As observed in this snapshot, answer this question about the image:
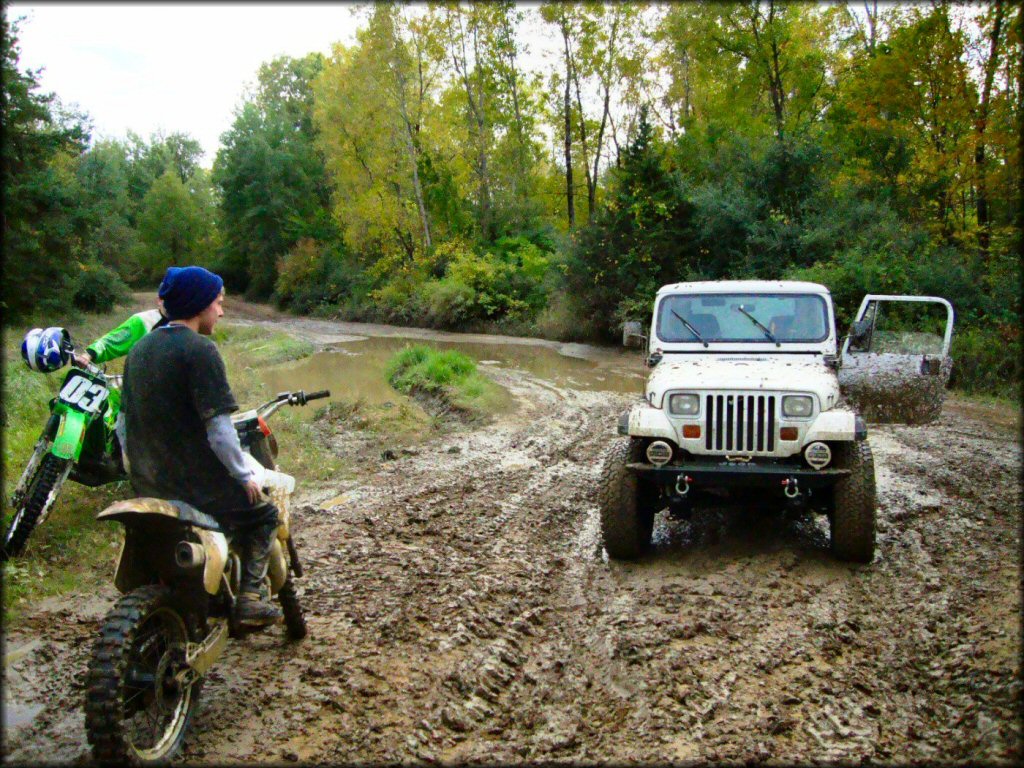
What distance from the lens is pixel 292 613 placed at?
4.11 metres

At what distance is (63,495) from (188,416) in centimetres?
417

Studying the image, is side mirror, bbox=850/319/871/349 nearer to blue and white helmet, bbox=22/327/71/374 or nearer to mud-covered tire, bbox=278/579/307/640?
mud-covered tire, bbox=278/579/307/640

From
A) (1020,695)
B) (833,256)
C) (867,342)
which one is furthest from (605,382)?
(1020,695)

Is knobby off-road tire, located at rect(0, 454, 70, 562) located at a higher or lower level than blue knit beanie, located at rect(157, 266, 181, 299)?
lower

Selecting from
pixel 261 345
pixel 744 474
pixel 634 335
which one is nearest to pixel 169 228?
pixel 261 345

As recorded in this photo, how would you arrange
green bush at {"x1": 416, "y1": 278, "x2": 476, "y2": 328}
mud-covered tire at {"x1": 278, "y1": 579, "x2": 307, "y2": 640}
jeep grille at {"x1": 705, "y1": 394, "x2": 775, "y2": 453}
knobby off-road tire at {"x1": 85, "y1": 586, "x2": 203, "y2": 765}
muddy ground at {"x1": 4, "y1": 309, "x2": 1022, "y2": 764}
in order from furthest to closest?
green bush at {"x1": 416, "y1": 278, "x2": 476, "y2": 328} < jeep grille at {"x1": 705, "y1": 394, "x2": 775, "y2": 453} < mud-covered tire at {"x1": 278, "y1": 579, "x2": 307, "y2": 640} < muddy ground at {"x1": 4, "y1": 309, "x2": 1022, "y2": 764} < knobby off-road tire at {"x1": 85, "y1": 586, "x2": 203, "y2": 765}

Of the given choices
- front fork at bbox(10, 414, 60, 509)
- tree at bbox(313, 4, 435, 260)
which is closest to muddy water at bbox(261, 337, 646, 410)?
front fork at bbox(10, 414, 60, 509)

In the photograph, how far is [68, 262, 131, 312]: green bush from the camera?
26720 mm

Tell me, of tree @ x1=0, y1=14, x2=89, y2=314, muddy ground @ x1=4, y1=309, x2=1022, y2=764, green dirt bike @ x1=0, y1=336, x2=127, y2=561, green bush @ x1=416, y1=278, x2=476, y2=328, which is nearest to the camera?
muddy ground @ x1=4, y1=309, x2=1022, y2=764

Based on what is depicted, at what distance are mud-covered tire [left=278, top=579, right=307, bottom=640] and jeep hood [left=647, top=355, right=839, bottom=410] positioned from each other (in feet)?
9.47

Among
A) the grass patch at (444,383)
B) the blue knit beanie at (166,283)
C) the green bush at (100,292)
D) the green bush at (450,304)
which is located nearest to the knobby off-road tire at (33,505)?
the blue knit beanie at (166,283)

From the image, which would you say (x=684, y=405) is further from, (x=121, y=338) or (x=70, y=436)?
(x=70, y=436)

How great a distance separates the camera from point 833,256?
17188mm

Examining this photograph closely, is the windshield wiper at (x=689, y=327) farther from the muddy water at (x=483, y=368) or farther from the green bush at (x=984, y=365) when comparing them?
the green bush at (x=984, y=365)
